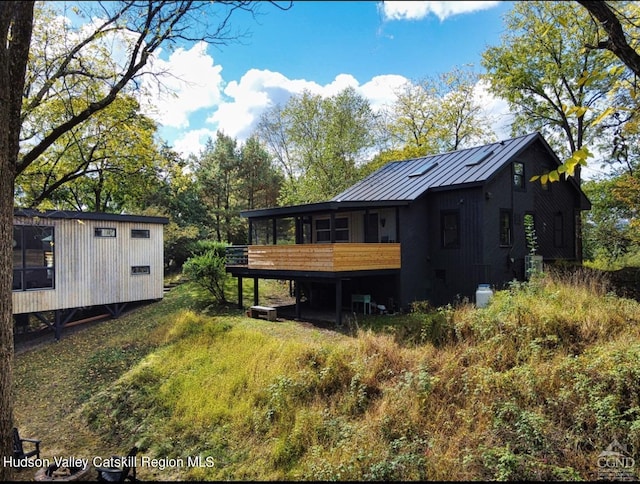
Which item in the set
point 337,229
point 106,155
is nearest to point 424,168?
point 337,229

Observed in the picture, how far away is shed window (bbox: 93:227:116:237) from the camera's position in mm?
15516

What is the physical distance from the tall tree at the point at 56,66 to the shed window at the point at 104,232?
14.0ft

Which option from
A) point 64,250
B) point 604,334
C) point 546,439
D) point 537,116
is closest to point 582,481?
point 546,439

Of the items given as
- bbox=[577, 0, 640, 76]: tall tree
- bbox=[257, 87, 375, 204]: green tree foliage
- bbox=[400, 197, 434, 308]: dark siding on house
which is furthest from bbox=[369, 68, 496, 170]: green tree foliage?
bbox=[577, 0, 640, 76]: tall tree

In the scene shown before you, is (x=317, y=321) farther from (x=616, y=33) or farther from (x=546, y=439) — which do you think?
(x=616, y=33)

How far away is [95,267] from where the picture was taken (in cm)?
1549

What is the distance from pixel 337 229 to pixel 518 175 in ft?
22.9

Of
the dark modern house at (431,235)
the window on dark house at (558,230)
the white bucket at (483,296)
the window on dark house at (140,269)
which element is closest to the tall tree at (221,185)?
the window on dark house at (140,269)

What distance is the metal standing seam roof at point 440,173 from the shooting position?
13781 mm

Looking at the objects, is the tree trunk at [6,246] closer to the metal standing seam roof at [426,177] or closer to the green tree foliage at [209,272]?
the metal standing seam roof at [426,177]

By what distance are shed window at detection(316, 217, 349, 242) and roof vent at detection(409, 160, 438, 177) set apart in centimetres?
327

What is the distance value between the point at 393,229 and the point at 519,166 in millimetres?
5264

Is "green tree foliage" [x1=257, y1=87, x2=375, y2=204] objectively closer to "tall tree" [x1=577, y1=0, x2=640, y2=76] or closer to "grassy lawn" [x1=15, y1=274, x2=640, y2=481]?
"grassy lawn" [x1=15, y1=274, x2=640, y2=481]

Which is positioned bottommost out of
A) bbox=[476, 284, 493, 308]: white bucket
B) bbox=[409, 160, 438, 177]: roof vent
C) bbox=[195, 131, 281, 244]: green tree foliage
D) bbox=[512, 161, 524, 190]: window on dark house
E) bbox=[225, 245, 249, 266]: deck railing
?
bbox=[476, 284, 493, 308]: white bucket
